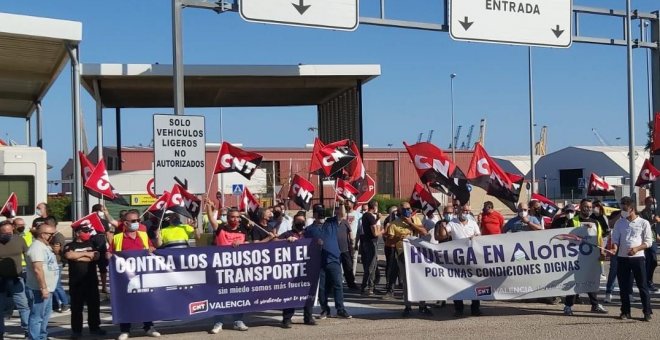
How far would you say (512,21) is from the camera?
1465cm

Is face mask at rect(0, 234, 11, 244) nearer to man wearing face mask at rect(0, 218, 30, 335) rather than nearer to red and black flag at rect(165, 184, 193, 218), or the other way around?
man wearing face mask at rect(0, 218, 30, 335)

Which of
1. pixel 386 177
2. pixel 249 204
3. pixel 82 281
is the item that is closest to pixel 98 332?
Answer: pixel 82 281

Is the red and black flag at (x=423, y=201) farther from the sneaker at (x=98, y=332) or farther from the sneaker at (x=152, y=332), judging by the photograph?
the sneaker at (x=98, y=332)

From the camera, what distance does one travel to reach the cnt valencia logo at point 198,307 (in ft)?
35.5

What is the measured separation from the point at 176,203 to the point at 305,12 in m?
3.94

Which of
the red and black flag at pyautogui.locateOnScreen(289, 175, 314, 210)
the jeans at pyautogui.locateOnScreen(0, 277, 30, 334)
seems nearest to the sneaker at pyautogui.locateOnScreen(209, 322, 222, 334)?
the jeans at pyautogui.locateOnScreen(0, 277, 30, 334)

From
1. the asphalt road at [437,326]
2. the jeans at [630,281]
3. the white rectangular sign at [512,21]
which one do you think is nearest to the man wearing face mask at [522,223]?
the asphalt road at [437,326]

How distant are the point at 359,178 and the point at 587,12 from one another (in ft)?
21.0

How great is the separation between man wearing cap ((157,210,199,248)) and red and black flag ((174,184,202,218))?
1.70 feet

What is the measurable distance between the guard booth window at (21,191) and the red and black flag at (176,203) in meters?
6.96

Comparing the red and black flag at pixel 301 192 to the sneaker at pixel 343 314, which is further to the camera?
the red and black flag at pixel 301 192

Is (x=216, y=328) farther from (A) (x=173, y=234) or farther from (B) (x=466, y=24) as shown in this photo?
(B) (x=466, y=24)

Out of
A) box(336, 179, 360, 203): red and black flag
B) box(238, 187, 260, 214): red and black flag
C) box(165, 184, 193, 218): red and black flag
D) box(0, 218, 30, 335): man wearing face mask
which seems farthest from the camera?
box(336, 179, 360, 203): red and black flag

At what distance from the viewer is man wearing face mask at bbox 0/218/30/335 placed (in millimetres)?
10219
